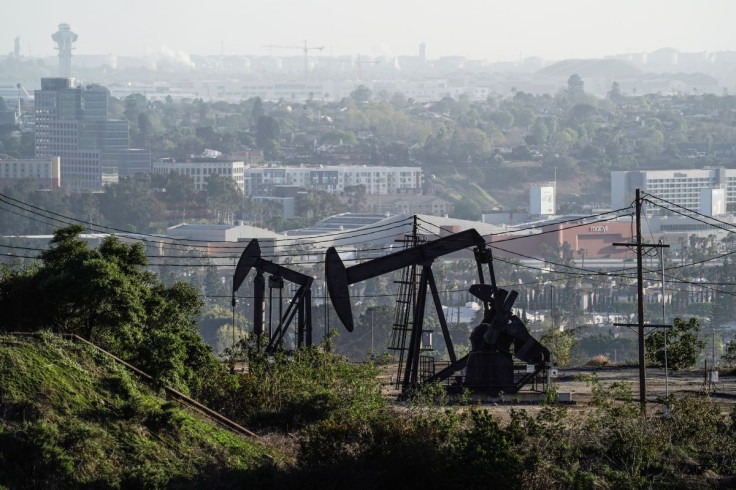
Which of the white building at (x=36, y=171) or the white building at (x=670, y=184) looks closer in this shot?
the white building at (x=670, y=184)

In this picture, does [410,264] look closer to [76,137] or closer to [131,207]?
[131,207]

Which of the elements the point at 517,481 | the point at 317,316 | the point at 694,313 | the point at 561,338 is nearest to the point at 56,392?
the point at 517,481

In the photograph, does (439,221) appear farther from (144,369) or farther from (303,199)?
(144,369)

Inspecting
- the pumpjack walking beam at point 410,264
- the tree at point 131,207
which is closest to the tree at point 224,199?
the tree at point 131,207

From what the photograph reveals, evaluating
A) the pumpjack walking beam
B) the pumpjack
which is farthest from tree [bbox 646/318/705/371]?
the pumpjack walking beam

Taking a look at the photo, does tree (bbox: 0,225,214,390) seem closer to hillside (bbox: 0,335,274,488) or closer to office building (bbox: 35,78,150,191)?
hillside (bbox: 0,335,274,488)

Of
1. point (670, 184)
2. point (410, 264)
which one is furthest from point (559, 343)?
point (670, 184)

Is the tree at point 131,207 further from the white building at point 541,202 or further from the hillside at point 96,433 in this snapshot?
the hillside at point 96,433
